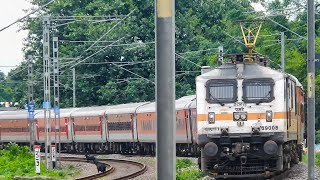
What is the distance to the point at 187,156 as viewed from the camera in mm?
38875

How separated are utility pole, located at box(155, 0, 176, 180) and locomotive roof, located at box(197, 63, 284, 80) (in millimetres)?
14170

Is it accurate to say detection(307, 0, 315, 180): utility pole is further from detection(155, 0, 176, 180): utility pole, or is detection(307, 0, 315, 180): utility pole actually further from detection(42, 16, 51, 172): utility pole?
detection(42, 16, 51, 172): utility pole

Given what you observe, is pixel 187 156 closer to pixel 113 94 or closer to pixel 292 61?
pixel 292 61

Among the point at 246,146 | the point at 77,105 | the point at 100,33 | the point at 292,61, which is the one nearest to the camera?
the point at 246,146

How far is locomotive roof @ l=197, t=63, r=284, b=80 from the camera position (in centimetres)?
2119

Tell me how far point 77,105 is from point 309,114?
45867mm

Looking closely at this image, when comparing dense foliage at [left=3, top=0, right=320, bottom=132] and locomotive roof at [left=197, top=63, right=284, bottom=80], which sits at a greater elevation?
dense foliage at [left=3, top=0, right=320, bottom=132]

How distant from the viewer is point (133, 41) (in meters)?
60.9

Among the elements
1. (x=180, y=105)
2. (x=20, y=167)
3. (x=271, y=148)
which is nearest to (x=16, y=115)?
(x=20, y=167)

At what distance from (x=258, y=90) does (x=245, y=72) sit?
62cm

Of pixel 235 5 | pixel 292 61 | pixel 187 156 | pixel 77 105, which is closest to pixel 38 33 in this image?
pixel 77 105

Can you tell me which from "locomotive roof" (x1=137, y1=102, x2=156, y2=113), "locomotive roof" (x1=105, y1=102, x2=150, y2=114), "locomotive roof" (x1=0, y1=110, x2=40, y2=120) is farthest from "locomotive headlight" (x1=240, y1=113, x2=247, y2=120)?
"locomotive roof" (x1=0, y1=110, x2=40, y2=120)

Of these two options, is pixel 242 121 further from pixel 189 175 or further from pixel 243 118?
pixel 189 175

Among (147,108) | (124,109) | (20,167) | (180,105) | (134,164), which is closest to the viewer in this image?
(20,167)
